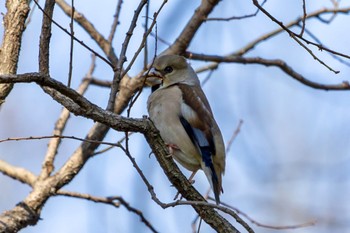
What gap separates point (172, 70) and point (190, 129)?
0.86m

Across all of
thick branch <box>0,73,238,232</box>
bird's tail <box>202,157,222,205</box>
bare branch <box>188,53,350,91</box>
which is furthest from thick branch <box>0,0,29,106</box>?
bare branch <box>188,53,350,91</box>

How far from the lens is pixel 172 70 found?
16.9 ft

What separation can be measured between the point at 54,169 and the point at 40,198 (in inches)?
14.0

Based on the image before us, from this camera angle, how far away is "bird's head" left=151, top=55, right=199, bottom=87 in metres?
5.11

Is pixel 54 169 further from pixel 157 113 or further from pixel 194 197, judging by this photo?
pixel 194 197

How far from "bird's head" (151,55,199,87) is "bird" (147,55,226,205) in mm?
292

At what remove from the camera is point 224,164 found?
4.46 meters

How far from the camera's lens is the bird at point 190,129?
4.38 metres

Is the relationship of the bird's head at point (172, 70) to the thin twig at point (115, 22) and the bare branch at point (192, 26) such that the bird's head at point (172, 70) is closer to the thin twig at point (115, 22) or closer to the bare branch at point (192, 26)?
the bare branch at point (192, 26)

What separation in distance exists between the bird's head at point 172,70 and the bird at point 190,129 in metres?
0.29

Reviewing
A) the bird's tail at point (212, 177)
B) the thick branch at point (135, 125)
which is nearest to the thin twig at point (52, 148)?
the bird's tail at point (212, 177)

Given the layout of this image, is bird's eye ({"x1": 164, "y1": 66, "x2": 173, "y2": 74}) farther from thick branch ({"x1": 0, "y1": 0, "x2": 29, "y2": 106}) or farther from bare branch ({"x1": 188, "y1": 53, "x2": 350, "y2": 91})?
thick branch ({"x1": 0, "y1": 0, "x2": 29, "y2": 106})

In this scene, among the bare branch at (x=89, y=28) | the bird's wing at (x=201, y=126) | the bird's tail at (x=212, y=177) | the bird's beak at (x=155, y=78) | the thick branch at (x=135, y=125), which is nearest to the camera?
the thick branch at (x=135, y=125)

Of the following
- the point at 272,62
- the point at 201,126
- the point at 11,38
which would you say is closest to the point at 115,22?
the point at 272,62
